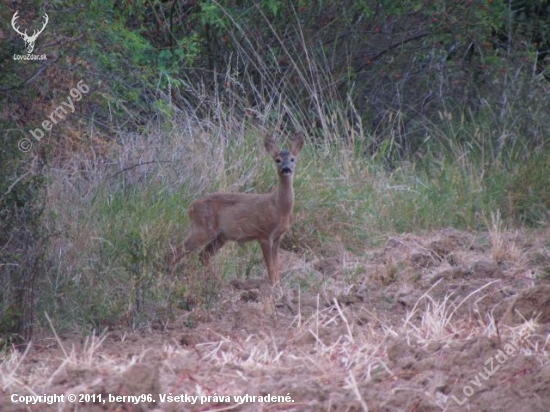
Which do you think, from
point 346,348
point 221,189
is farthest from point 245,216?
point 346,348

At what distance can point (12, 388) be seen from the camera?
5004 millimetres

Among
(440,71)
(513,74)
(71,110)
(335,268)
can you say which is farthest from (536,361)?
(440,71)

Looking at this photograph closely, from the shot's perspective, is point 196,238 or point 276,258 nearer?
point 276,258

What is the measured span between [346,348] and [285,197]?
366cm

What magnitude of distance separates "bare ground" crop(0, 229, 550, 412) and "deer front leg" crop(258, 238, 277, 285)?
146 millimetres

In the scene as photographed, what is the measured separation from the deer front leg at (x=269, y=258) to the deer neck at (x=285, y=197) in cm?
34

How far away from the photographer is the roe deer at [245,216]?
934 centimetres

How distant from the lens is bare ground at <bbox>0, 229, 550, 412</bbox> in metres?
4.80

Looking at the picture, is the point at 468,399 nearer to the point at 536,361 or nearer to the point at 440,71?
the point at 536,361

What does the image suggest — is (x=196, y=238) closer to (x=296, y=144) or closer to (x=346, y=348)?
(x=296, y=144)

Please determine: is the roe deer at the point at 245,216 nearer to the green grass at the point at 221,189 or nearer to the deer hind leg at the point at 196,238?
the deer hind leg at the point at 196,238

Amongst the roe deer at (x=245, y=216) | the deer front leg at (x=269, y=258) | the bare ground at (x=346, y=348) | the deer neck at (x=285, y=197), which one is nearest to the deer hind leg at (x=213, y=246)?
the roe deer at (x=245, y=216)

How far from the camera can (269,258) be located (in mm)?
8984

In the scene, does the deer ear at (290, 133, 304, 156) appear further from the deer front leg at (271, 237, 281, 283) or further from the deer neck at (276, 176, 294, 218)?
the deer front leg at (271, 237, 281, 283)
